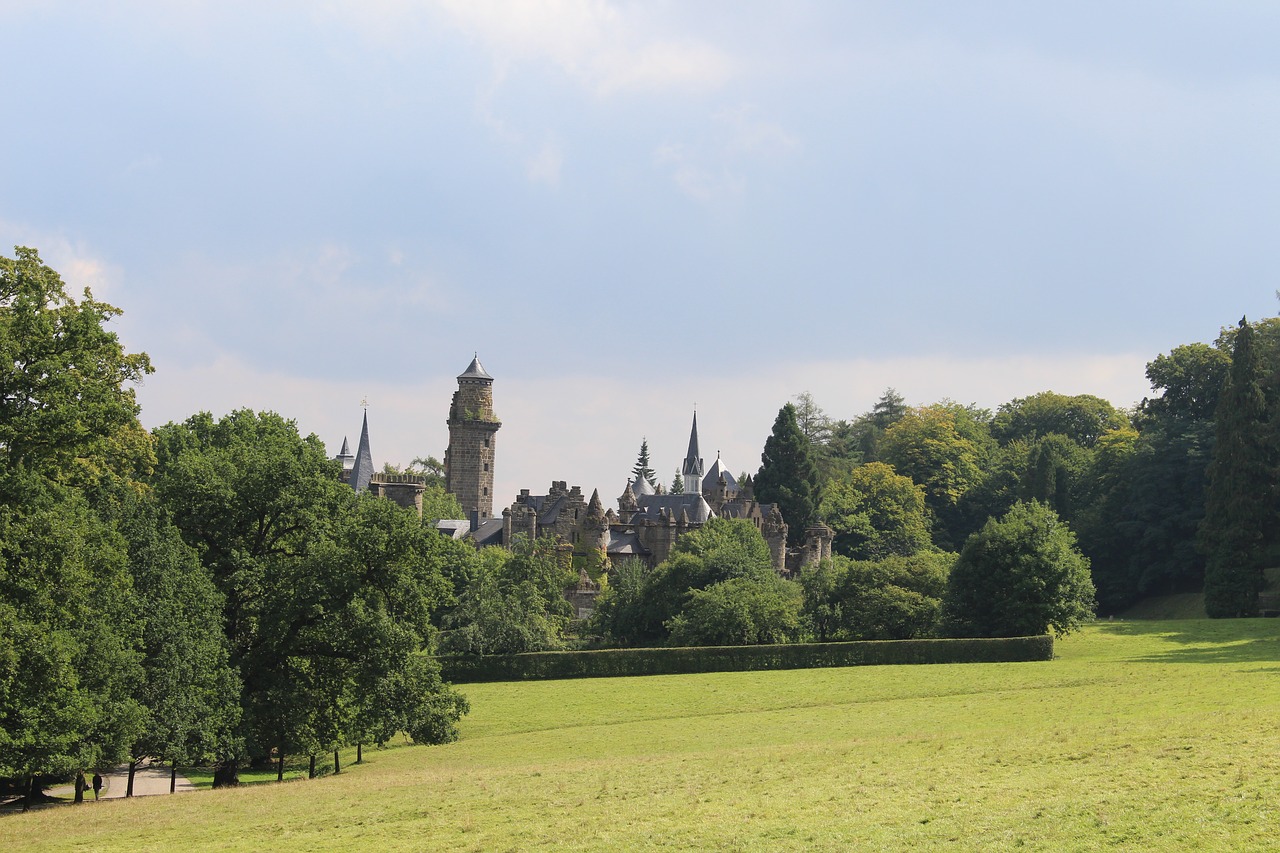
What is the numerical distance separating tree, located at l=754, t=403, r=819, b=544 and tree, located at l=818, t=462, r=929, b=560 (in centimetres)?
248

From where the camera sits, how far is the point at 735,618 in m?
64.2

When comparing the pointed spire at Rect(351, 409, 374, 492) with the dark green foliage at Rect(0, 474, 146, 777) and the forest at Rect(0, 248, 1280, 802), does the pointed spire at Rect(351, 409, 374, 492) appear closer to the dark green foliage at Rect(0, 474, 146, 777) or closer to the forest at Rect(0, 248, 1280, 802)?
the forest at Rect(0, 248, 1280, 802)

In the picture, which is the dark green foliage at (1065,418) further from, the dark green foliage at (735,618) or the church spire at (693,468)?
the dark green foliage at (735,618)

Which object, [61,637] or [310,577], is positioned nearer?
[61,637]

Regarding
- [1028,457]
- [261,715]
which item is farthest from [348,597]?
[1028,457]

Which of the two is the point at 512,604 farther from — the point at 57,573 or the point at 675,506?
the point at 675,506

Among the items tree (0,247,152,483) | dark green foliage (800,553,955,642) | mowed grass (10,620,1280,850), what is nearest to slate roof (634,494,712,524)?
dark green foliage (800,553,955,642)

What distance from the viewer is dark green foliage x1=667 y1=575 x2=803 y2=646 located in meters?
64.4

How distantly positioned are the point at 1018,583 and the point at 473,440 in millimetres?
54662

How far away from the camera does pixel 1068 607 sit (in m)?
61.8

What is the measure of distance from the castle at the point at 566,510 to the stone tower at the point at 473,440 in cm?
8

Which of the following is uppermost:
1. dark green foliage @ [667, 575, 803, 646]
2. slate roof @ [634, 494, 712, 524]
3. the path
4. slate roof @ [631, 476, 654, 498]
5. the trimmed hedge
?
slate roof @ [631, 476, 654, 498]

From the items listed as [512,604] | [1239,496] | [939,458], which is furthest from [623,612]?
[939,458]

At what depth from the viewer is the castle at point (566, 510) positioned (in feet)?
288
